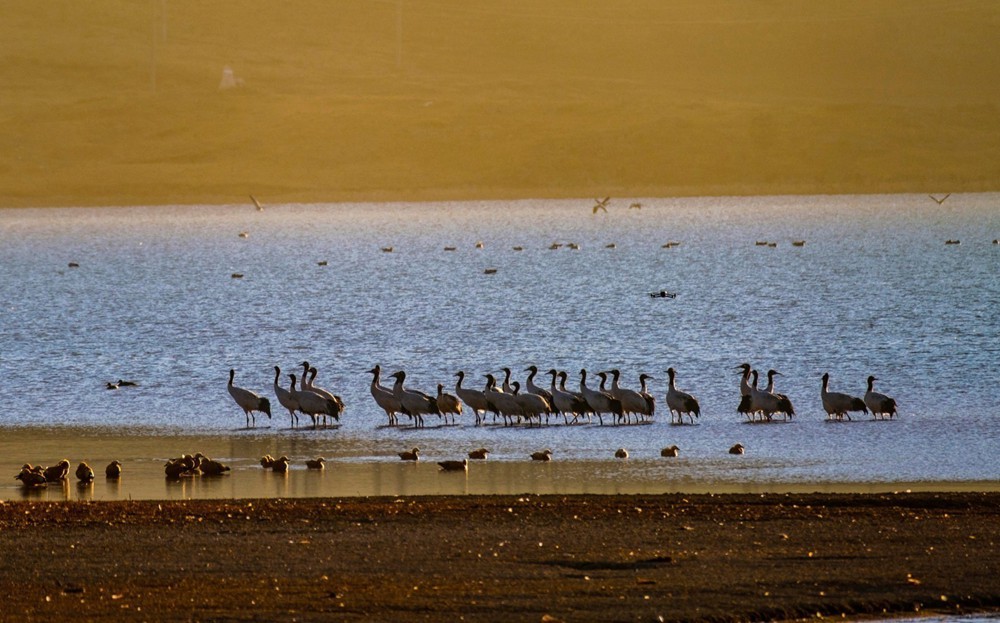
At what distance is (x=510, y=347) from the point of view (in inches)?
1575

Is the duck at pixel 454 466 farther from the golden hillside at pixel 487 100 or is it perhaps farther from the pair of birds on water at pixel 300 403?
the golden hillside at pixel 487 100

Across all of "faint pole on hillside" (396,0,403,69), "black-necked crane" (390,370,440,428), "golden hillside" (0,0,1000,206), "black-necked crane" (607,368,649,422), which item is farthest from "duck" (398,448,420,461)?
"faint pole on hillside" (396,0,403,69)

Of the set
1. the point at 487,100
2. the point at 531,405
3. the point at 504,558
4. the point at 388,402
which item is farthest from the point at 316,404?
the point at 487,100

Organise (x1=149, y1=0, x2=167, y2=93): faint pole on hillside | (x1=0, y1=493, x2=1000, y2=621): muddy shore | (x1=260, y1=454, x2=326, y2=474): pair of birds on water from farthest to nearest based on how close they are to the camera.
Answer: (x1=149, y1=0, x2=167, y2=93): faint pole on hillside, (x1=260, y1=454, x2=326, y2=474): pair of birds on water, (x1=0, y1=493, x2=1000, y2=621): muddy shore

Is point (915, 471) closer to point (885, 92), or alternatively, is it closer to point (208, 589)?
point (208, 589)

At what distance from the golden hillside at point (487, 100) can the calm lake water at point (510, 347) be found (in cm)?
5626

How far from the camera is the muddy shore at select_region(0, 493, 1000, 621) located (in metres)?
12.5

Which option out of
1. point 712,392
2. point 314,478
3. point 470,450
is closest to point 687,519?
point 314,478

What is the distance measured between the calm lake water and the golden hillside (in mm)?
56256

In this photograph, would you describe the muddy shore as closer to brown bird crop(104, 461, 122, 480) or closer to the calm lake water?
the calm lake water

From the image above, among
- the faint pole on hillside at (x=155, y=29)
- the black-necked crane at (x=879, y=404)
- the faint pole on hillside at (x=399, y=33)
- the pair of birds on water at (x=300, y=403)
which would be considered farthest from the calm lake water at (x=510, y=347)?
the faint pole on hillside at (x=399, y=33)

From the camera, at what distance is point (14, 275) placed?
77.1 m

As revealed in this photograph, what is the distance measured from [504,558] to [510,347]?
2584cm

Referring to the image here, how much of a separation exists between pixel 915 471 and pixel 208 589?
33.3 ft
